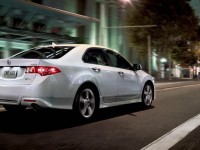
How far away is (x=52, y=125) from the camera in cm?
651

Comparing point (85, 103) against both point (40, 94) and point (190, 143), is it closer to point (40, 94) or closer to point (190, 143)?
point (40, 94)

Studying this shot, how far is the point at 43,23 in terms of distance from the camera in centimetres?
2850

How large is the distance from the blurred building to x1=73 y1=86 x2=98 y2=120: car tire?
17.2 metres

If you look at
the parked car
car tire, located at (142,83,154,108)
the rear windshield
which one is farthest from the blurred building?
the parked car

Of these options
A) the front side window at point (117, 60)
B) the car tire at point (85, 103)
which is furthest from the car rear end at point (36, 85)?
the front side window at point (117, 60)

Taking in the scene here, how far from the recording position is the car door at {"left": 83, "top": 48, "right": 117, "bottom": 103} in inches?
285

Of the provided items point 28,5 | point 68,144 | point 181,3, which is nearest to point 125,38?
point 181,3

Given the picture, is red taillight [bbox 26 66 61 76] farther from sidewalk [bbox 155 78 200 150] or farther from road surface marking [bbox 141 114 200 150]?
sidewalk [bbox 155 78 200 150]

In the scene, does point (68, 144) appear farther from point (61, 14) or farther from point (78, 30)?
point (78, 30)

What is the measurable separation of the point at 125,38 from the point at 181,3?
30.7ft

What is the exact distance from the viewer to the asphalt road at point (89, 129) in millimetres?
4969

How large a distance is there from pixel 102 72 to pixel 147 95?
7.77ft

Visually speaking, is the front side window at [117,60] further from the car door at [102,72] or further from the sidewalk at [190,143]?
the sidewalk at [190,143]

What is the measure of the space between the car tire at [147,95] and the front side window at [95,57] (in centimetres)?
179
